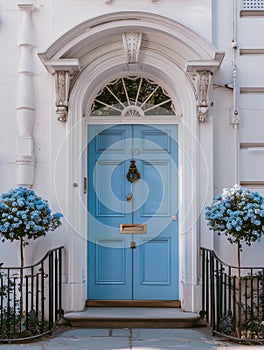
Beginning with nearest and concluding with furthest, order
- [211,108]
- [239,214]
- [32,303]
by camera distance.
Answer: [239,214], [32,303], [211,108]

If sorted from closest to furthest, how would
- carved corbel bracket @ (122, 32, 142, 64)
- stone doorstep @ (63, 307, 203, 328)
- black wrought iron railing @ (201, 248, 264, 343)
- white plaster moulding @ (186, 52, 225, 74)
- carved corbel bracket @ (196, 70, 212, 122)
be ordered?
1. black wrought iron railing @ (201, 248, 264, 343)
2. stone doorstep @ (63, 307, 203, 328)
3. white plaster moulding @ (186, 52, 225, 74)
4. carved corbel bracket @ (196, 70, 212, 122)
5. carved corbel bracket @ (122, 32, 142, 64)

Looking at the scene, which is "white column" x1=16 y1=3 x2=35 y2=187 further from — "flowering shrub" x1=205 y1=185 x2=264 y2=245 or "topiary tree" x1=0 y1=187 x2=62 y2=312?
"flowering shrub" x1=205 y1=185 x2=264 y2=245

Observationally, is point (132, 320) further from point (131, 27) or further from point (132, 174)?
point (131, 27)

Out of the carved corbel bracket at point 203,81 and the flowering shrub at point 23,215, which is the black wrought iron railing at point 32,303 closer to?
the flowering shrub at point 23,215

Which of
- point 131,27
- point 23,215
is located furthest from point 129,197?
point 131,27

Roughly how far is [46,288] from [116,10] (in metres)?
3.69

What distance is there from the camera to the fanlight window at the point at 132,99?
7.58 metres

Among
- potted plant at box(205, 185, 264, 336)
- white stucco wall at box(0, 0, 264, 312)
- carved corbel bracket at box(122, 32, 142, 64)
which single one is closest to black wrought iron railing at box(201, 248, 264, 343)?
potted plant at box(205, 185, 264, 336)

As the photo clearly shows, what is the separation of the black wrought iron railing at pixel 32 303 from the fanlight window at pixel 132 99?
2.04 m

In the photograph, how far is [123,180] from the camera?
24.7 feet

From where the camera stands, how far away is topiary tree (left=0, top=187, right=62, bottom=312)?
6301mm

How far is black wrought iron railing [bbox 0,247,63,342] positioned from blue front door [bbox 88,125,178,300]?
666 mm

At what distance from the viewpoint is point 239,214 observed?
20.5 ft

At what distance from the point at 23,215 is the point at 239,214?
2.44 meters
